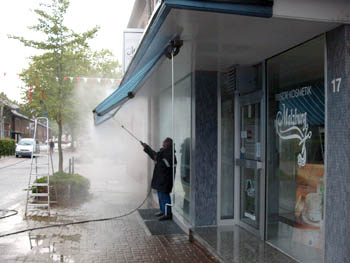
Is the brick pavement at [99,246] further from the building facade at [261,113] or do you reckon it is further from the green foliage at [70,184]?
the green foliage at [70,184]

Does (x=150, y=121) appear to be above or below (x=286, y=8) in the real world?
below

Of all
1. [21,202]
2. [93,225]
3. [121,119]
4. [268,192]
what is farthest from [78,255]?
[121,119]

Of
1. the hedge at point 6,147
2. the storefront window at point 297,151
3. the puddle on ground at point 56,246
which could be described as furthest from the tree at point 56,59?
the hedge at point 6,147

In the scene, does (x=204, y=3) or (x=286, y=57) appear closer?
(x=204, y=3)

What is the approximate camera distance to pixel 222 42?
473 cm

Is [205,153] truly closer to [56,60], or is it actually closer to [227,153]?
[227,153]

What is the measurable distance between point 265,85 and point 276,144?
963 mm

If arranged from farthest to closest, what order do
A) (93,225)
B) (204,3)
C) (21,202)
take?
(21,202) < (93,225) < (204,3)

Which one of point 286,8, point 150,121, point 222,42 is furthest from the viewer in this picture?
point 150,121

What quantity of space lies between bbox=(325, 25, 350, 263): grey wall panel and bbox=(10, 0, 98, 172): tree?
809 cm

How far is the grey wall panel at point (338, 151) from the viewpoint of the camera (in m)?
→ 3.69

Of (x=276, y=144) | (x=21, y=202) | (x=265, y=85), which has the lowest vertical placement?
(x=21, y=202)

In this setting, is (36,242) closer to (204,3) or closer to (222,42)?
(222,42)

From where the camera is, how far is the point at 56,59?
1041 centimetres
